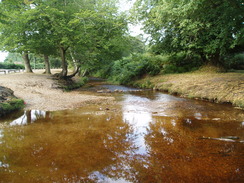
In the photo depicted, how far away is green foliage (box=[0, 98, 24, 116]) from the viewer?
201 inches

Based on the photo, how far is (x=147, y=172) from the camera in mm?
2248

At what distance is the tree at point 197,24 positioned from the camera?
291 inches

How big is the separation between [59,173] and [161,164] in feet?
4.82

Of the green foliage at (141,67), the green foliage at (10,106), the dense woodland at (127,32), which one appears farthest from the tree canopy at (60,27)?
the green foliage at (10,106)

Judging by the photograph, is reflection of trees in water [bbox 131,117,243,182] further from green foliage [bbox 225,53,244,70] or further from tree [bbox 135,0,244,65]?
green foliage [bbox 225,53,244,70]

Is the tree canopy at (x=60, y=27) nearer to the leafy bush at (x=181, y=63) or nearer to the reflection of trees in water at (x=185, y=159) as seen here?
the leafy bush at (x=181, y=63)

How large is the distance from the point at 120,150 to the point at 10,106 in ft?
15.1

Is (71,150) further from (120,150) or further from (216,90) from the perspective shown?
(216,90)

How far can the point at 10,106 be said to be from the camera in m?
5.48

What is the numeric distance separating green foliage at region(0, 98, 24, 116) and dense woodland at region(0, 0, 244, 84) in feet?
18.5

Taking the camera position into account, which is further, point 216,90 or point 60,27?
point 60,27

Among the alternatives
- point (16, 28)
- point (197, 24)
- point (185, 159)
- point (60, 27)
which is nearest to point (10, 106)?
point (185, 159)

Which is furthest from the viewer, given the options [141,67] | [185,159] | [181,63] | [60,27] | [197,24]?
[141,67]

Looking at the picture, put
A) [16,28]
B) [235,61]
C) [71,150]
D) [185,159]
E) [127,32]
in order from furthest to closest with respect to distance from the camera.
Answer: [127,32], [235,61], [16,28], [71,150], [185,159]
